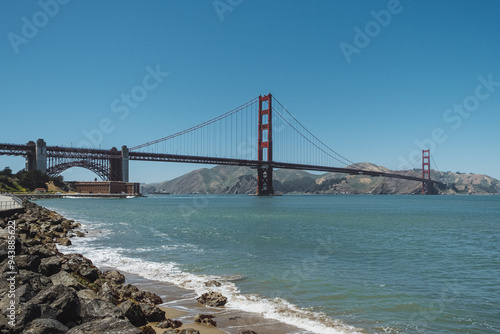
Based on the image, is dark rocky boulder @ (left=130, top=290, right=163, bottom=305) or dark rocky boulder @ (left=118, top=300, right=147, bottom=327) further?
dark rocky boulder @ (left=130, top=290, right=163, bottom=305)

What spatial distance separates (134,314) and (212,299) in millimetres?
2000

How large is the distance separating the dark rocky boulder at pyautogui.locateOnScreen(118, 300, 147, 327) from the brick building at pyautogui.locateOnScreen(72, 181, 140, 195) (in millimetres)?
98698

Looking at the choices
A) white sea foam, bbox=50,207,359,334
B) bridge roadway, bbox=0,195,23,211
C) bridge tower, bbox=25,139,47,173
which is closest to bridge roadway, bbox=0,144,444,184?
bridge tower, bbox=25,139,47,173

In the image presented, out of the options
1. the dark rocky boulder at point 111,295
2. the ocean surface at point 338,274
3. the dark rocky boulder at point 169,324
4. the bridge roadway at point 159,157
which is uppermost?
the bridge roadway at point 159,157

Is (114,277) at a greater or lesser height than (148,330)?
lesser

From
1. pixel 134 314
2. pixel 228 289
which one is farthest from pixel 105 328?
pixel 228 289

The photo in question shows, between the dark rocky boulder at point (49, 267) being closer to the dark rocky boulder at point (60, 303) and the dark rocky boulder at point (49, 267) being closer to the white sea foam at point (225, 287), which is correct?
the white sea foam at point (225, 287)

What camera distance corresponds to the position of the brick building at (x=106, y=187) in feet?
328

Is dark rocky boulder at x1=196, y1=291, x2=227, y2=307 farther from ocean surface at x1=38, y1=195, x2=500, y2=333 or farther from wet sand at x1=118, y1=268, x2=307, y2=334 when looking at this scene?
ocean surface at x1=38, y1=195, x2=500, y2=333

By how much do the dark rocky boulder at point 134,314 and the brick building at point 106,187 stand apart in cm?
9870

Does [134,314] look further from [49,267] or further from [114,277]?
[49,267]

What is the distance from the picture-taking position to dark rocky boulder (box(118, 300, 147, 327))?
20.6 ft

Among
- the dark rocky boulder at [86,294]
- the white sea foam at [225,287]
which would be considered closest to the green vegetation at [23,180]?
the white sea foam at [225,287]

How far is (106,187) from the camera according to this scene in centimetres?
10081
